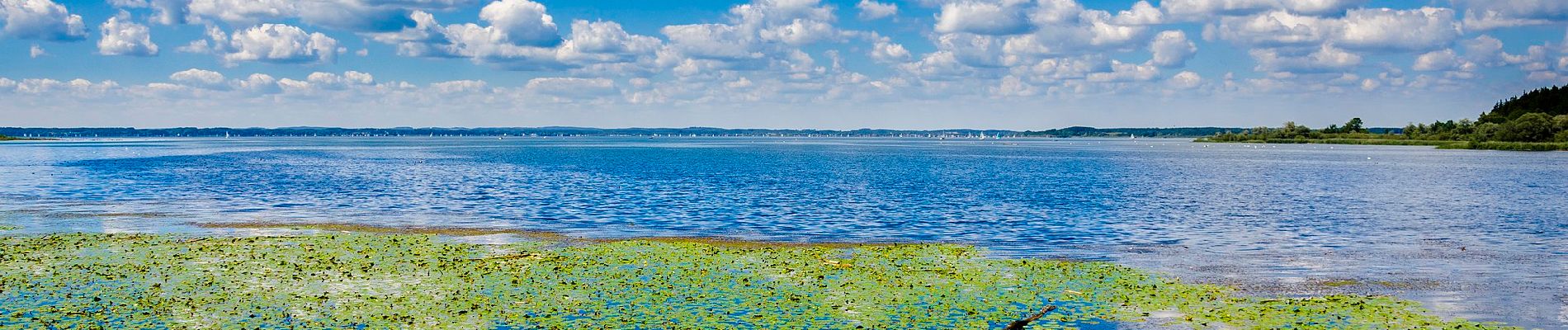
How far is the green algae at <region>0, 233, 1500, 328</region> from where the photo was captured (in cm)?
2455

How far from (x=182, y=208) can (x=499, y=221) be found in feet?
66.3

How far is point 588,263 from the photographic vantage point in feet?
113

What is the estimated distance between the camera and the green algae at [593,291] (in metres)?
24.5

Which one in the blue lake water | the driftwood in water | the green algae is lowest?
the blue lake water

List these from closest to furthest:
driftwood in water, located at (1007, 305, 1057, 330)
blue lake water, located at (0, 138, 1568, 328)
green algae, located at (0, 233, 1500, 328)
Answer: driftwood in water, located at (1007, 305, 1057, 330) < green algae, located at (0, 233, 1500, 328) < blue lake water, located at (0, 138, 1568, 328)

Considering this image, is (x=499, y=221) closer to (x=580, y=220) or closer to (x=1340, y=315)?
(x=580, y=220)

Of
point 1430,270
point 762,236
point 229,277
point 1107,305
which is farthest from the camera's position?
point 762,236

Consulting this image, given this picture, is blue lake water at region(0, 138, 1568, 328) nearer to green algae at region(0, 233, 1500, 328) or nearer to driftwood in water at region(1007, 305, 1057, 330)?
green algae at region(0, 233, 1500, 328)

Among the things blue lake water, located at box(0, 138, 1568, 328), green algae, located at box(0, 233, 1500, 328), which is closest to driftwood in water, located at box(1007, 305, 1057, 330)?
green algae, located at box(0, 233, 1500, 328)

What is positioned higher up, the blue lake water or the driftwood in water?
the driftwood in water

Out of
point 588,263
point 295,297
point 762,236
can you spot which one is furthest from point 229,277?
point 762,236

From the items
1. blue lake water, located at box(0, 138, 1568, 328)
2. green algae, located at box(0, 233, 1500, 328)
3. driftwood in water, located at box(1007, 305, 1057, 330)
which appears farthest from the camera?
blue lake water, located at box(0, 138, 1568, 328)

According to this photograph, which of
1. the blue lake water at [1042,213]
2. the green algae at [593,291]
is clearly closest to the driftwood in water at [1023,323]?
the green algae at [593,291]

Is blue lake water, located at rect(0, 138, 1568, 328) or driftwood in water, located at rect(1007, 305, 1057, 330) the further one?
blue lake water, located at rect(0, 138, 1568, 328)
